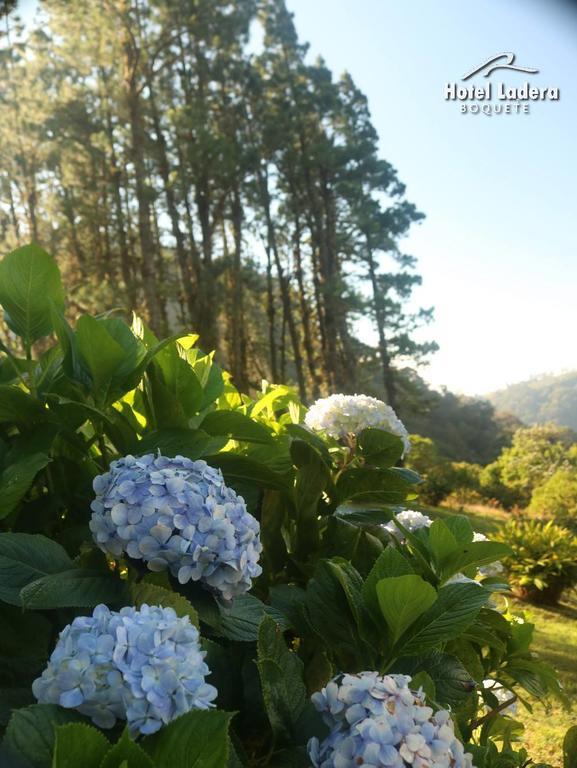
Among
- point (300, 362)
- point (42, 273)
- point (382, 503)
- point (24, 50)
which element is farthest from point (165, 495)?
point (300, 362)

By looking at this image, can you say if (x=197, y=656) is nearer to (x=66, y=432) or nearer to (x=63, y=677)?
(x=63, y=677)

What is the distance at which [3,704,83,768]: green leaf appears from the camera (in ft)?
1.66

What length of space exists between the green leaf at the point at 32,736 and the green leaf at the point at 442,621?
388 mm

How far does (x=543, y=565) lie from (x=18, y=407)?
7.59 meters

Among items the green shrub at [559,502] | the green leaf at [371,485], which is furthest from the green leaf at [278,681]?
the green shrub at [559,502]

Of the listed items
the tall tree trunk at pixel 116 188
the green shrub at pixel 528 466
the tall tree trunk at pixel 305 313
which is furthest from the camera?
the tall tree trunk at pixel 305 313

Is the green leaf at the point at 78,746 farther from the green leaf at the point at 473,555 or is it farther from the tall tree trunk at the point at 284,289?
the tall tree trunk at the point at 284,289

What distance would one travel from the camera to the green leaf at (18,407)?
864 mm

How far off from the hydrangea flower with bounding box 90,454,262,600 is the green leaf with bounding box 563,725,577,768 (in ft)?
2.11

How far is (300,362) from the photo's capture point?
20766 millimetres

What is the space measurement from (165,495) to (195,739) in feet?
0.82

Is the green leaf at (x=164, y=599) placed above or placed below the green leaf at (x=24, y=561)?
below

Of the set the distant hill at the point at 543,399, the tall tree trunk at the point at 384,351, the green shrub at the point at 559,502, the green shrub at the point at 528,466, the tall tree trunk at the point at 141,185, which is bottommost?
the distant hill at the point at 543,399

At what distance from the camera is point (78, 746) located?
470mm
